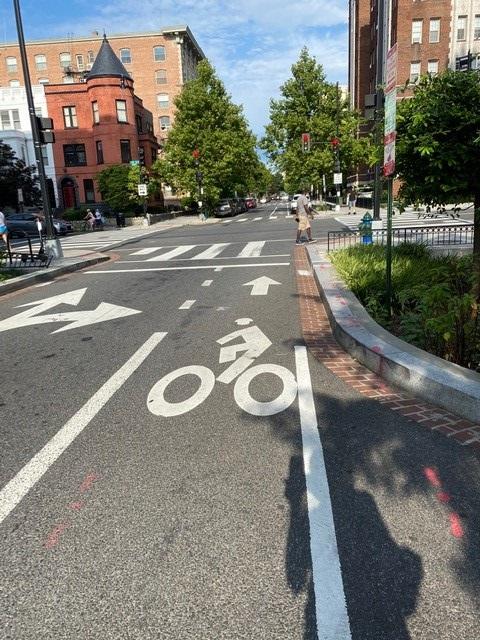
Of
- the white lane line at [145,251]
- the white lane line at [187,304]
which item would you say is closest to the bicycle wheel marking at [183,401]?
the white lane line at [187,304]

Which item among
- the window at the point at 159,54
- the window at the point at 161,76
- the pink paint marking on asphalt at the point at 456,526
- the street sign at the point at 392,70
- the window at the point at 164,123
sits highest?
the window at the point at 159,54

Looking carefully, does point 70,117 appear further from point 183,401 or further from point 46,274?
point 183,401

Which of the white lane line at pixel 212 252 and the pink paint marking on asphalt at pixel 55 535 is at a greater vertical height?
the white lane line at pixel 212 252

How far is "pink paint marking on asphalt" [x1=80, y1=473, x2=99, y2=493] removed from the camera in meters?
3.22

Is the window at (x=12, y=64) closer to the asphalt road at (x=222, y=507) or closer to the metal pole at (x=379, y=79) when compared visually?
the metal pole at (x=379, y=79)

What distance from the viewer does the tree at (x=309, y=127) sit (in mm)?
46375

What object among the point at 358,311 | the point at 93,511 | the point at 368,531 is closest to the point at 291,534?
the point at 368,531

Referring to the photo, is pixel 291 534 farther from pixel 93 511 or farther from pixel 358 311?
pixel 358 311

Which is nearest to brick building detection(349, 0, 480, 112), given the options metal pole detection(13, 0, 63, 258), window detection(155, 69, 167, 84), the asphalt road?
window detection(155, 69, 167, 84)

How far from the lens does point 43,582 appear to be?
2422 millimetres

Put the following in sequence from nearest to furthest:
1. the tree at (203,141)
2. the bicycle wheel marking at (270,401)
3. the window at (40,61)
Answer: the bicycle wheel marking at (270,401)
the tree at (203,141)
the window at (40,61)

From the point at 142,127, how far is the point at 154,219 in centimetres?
1538

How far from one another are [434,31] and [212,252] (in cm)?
4065

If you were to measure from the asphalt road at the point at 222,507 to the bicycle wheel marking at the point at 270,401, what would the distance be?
3 centimetres
